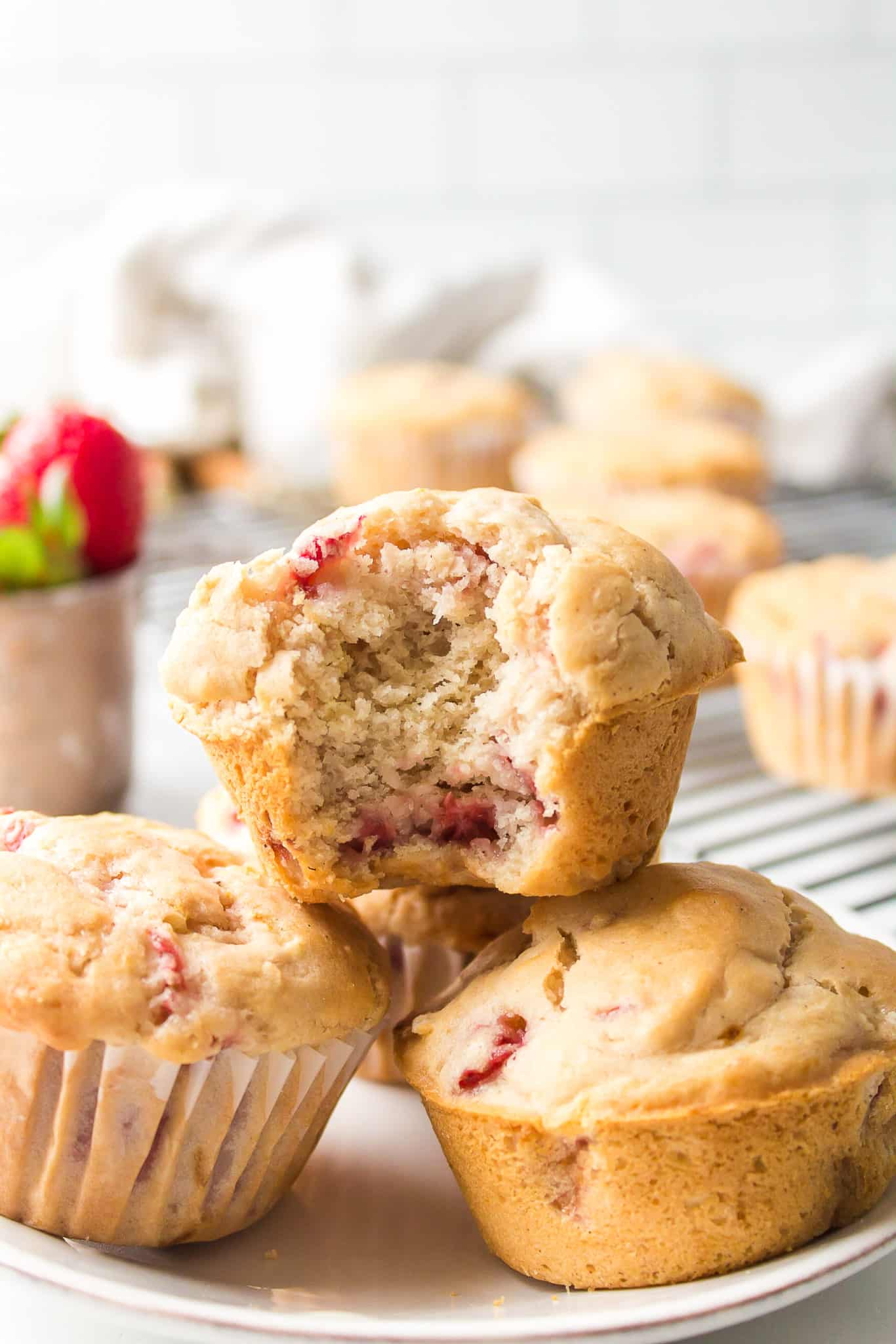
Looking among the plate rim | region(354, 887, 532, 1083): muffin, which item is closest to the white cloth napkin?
region(354, 887, 532, 1083): muffin

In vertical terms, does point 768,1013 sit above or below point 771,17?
below

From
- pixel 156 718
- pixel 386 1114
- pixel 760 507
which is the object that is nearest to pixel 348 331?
pixel 760 507

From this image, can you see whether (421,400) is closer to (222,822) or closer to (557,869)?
(222,822)

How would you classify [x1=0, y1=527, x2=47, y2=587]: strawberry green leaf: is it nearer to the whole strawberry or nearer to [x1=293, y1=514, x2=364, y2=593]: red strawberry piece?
the whole strawberry

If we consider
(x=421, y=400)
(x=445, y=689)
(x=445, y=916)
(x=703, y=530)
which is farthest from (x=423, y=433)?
(x=445, y=689)

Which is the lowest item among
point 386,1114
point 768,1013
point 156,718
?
point 156,718

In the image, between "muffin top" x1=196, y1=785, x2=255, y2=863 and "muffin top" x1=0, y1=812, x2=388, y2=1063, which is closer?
"muffin top" x1=0, y1=812, x2=388, y2=1063

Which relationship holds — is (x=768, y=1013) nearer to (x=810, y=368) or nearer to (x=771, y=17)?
(x=810, y=368)

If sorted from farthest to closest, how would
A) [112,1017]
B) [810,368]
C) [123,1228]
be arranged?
[810,368] → [123,1228] → [112,1017]
